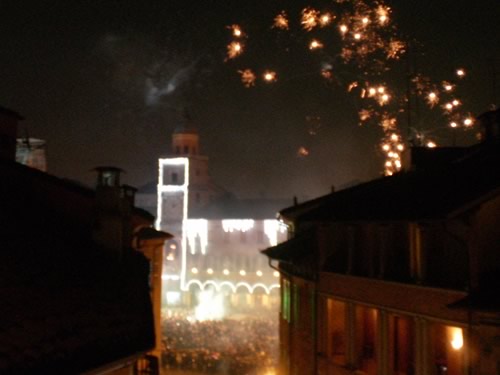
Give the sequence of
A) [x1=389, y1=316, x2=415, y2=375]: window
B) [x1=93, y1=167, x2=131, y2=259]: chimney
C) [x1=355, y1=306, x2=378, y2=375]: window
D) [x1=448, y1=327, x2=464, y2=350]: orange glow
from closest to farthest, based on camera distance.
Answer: [x1=448, y1=327, x2=464, y2=350]: orange glow → [x1=389, y1=316, x2=415, y2=375]: window → [x1=93, y1=167, x2=131, y2=259]: chimney → [x1=355, y1=306, x2=378, y2=375]: window

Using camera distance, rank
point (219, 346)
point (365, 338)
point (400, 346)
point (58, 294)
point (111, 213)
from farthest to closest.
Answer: point (219, 346) → point (365, 338) → point (111, 213) → point (400, 346) → point (58, 294)

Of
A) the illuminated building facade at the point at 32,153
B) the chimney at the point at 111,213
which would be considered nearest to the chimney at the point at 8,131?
the chimney at the point at 111,213

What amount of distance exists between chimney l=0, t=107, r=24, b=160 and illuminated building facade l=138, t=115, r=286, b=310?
169 ft

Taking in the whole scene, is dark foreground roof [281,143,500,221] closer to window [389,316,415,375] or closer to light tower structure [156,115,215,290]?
window [389,316,415,375]

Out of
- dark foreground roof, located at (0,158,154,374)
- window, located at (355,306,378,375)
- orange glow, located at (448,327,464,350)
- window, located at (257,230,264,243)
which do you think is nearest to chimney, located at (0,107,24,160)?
dark foreground roof, located at (0,158,154,374)

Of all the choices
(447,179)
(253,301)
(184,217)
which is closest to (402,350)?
(447,179)

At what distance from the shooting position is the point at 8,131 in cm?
1956

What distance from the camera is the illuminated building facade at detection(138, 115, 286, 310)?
71875 millimetres

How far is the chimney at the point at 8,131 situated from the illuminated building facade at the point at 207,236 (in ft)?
169

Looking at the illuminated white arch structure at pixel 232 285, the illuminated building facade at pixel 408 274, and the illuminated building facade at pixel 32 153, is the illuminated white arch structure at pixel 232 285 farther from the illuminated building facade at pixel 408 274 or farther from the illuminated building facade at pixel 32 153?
the illuminated building facade at pixel 408 274

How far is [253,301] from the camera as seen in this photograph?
70375 millimetres

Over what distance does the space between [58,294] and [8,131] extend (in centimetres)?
1093

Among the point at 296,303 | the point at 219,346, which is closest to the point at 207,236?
the point at 219,346

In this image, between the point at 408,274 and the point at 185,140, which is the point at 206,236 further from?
the point at 408,274
